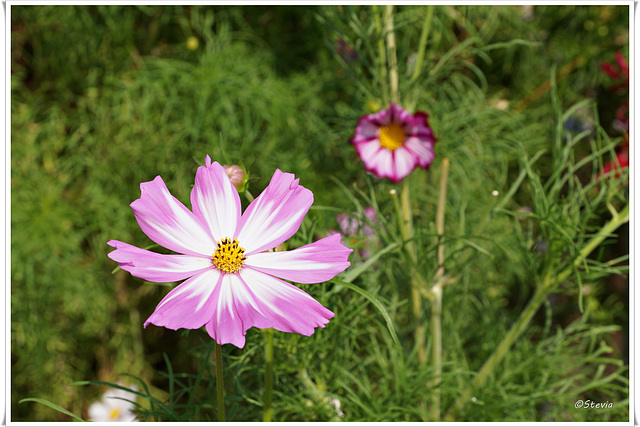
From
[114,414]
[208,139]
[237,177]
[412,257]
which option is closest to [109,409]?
[114,414]

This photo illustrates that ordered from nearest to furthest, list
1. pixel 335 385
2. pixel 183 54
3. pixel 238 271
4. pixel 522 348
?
pixel 238 271 < pixel 335 385 < pixel 522 348 < pixel 183 54

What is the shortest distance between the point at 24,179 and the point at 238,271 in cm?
84

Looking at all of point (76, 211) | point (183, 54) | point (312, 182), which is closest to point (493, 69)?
point (312, 182)

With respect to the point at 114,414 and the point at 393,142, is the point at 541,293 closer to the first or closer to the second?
the point at 393,142

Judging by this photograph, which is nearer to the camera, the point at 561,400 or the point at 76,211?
the point at 561,400

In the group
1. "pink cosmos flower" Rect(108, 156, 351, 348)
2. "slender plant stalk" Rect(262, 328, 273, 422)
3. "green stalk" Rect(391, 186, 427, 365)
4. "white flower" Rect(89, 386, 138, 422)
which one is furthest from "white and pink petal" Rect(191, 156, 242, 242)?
"white flower" Rect(89, 386, 138, 422)

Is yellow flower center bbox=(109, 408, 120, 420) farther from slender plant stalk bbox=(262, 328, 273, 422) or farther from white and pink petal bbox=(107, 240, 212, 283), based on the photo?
white and pink petal bbox=(107, 240, 212, 283)

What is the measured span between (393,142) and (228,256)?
1.09 ft

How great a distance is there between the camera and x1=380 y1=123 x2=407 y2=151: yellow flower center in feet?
2.28

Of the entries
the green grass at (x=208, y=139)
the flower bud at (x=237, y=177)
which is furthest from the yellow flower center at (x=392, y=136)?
the flower bud at (x=237, y=177)

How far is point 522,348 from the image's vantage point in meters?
0.81

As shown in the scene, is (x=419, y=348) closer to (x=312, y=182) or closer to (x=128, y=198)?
(x=312, y=182)

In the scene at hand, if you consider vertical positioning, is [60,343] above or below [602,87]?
below

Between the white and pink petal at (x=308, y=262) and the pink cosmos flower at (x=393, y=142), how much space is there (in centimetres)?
28
